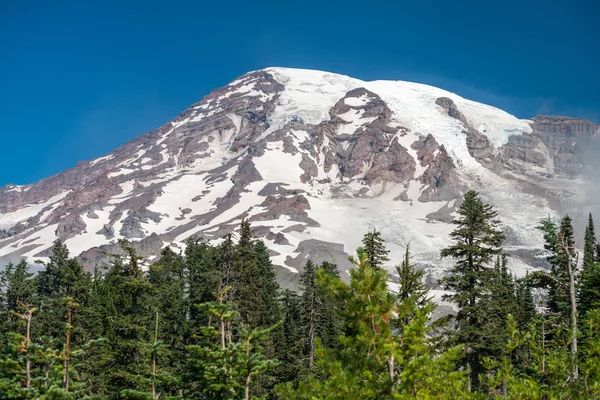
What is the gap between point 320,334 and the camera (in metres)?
41.5

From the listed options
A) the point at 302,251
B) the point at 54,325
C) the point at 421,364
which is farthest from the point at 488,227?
the point at 302,251

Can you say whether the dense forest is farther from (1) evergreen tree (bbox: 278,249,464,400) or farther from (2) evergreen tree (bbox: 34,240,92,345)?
(2) evergreen tree (bbox: 34,240,92,345)

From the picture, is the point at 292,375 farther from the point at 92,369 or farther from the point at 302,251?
the point at 302,251

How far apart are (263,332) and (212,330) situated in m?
1.33

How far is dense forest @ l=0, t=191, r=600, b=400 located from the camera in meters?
10.6

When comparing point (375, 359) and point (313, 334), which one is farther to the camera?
point (313, 334)

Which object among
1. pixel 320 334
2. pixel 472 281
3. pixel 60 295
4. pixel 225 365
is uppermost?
pixel 472 281

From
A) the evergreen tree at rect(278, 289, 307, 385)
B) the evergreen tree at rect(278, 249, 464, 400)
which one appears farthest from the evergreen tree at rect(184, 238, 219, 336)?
the evergreen tree at rect(278, 249, 464, 400)

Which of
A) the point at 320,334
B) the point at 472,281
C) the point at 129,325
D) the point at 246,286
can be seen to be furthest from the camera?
the point at 320,334

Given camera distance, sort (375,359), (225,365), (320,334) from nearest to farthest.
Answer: (375,359)
(225,365)
(320,334)

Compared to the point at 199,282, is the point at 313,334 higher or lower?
lower

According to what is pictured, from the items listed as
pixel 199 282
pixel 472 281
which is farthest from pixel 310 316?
pixel 472 281

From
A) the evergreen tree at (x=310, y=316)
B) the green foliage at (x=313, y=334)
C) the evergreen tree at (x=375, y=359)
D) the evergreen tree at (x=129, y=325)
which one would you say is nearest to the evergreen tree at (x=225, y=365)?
the green foliage at (x=313, y=334)

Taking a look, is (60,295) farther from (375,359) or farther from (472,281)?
(375,359)
